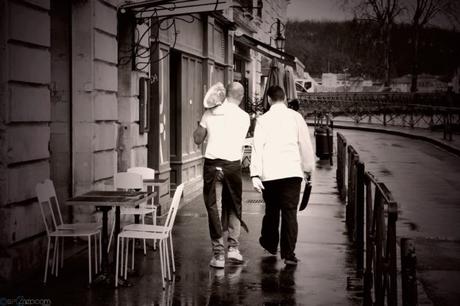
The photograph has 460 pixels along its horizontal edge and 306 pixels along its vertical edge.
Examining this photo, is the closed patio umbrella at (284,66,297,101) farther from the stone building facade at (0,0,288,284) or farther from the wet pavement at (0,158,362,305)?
the wet pavement at (0,158,362,305)

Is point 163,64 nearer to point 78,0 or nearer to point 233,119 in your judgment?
point 78,0

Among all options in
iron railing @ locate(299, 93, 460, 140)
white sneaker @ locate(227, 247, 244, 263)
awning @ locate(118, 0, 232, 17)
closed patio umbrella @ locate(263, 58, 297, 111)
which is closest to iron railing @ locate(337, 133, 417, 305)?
white sneaker @ locate(227, 247, 244, 263)

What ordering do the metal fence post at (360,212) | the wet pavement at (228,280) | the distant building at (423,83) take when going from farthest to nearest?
the distant building at (423,83), the metal fence post at (360,212), the wet pavement at (228,280)

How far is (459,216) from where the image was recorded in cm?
1112

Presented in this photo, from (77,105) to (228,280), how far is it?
314 centimetres

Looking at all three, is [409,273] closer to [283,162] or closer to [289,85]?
[283,162]

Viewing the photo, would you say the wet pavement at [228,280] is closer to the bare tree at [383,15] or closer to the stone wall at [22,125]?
the stone wall at [22,125]

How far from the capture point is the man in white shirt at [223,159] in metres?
7.25

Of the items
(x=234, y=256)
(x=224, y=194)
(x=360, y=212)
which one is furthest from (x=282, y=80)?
(x=360, y=212)

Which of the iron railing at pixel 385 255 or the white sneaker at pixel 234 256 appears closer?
the iron railing at pixel 385 255

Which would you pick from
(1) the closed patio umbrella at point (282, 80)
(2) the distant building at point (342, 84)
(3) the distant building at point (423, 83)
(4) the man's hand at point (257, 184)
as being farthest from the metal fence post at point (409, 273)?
(2) the distant building at point (342, 84)

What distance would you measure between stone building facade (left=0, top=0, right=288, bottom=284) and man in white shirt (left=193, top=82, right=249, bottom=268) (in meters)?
1.74

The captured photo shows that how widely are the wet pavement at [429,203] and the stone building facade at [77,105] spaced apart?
13.4 ft

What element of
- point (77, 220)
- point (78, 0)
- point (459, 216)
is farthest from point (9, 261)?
point (459, 216)
